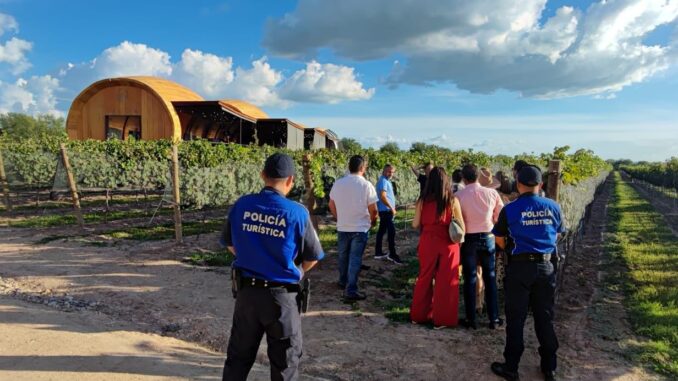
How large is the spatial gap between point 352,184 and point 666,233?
1286 centimetres

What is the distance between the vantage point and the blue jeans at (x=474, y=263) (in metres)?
4.54

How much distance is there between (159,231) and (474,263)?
23.8 ft

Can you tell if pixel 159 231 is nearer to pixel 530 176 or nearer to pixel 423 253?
pixel 423 253

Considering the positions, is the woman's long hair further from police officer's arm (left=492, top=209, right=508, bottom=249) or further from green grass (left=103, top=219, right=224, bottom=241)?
green grass (left=103, top=219, right=224, bottom=241)

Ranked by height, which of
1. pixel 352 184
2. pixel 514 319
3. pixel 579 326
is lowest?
pixel 579 326

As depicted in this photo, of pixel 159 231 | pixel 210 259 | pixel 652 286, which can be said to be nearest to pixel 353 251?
pixel 210 259

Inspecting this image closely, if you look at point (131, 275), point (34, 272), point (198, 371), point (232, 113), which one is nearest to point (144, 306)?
point (131, 275)

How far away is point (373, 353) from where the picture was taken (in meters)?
3.95

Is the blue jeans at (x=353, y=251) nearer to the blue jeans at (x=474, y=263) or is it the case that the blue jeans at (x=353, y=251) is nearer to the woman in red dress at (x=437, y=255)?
the woman in red dress at (x=437, y=255)

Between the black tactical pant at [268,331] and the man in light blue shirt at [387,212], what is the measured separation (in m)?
4.39

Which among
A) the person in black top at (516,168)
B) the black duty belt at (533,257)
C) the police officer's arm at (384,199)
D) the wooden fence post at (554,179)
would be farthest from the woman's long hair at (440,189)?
the police officer's arm at (384,199)

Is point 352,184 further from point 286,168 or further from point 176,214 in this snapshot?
point 176,214

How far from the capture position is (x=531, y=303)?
3604 millimetres

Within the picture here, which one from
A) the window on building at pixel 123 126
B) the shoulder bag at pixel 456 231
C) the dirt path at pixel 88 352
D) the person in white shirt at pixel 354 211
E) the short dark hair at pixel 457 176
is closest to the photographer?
the dirt path at pixel 88 352
